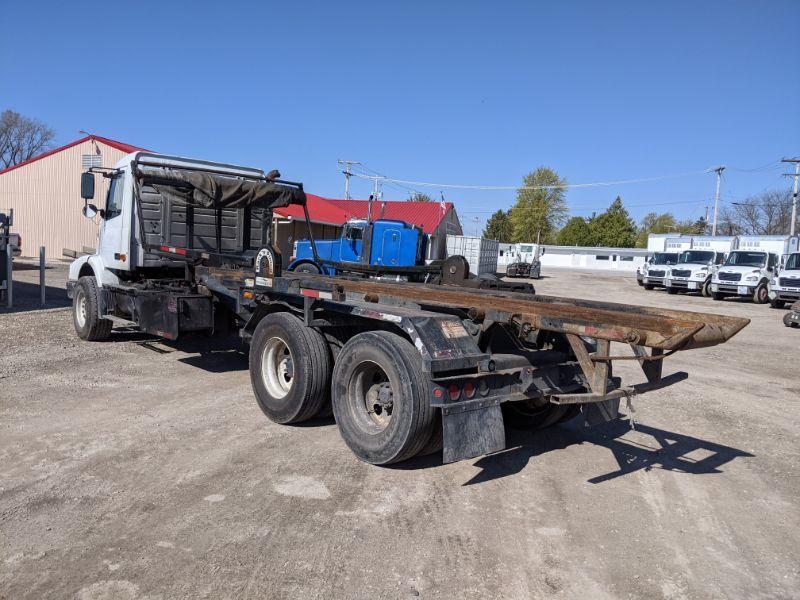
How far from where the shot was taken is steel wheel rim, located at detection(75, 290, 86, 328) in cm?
948

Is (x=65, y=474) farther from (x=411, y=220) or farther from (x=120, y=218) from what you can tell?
(x=411, y=220)

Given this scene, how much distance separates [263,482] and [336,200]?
4524 centimetres

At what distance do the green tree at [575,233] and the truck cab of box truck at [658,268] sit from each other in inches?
2334

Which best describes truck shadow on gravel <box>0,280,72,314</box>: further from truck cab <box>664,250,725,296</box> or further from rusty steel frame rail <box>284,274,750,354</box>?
truck cab <box>664,250,725,296</box>

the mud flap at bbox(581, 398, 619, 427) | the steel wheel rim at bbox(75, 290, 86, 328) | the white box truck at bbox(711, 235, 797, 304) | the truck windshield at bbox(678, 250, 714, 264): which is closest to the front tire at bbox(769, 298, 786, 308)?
the white box truck at bbox(711, 235, 797, 304)

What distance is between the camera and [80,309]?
31.6 ft

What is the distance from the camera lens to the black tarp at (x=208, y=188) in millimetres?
7957

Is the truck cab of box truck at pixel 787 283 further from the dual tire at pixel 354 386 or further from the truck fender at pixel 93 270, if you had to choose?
the truck fender at pixel 93 270

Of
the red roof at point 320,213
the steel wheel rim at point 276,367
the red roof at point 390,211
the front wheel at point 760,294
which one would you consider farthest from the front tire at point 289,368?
the red roof at point 390,211

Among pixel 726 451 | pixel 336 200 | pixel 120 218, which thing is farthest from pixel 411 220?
pixel 726 451

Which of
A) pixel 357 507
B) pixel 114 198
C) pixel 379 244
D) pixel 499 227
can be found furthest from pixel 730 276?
pixel 499 227

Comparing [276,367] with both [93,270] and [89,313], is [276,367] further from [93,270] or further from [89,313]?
[93,270]

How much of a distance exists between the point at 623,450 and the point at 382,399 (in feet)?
7.85

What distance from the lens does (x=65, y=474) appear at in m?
4.45
